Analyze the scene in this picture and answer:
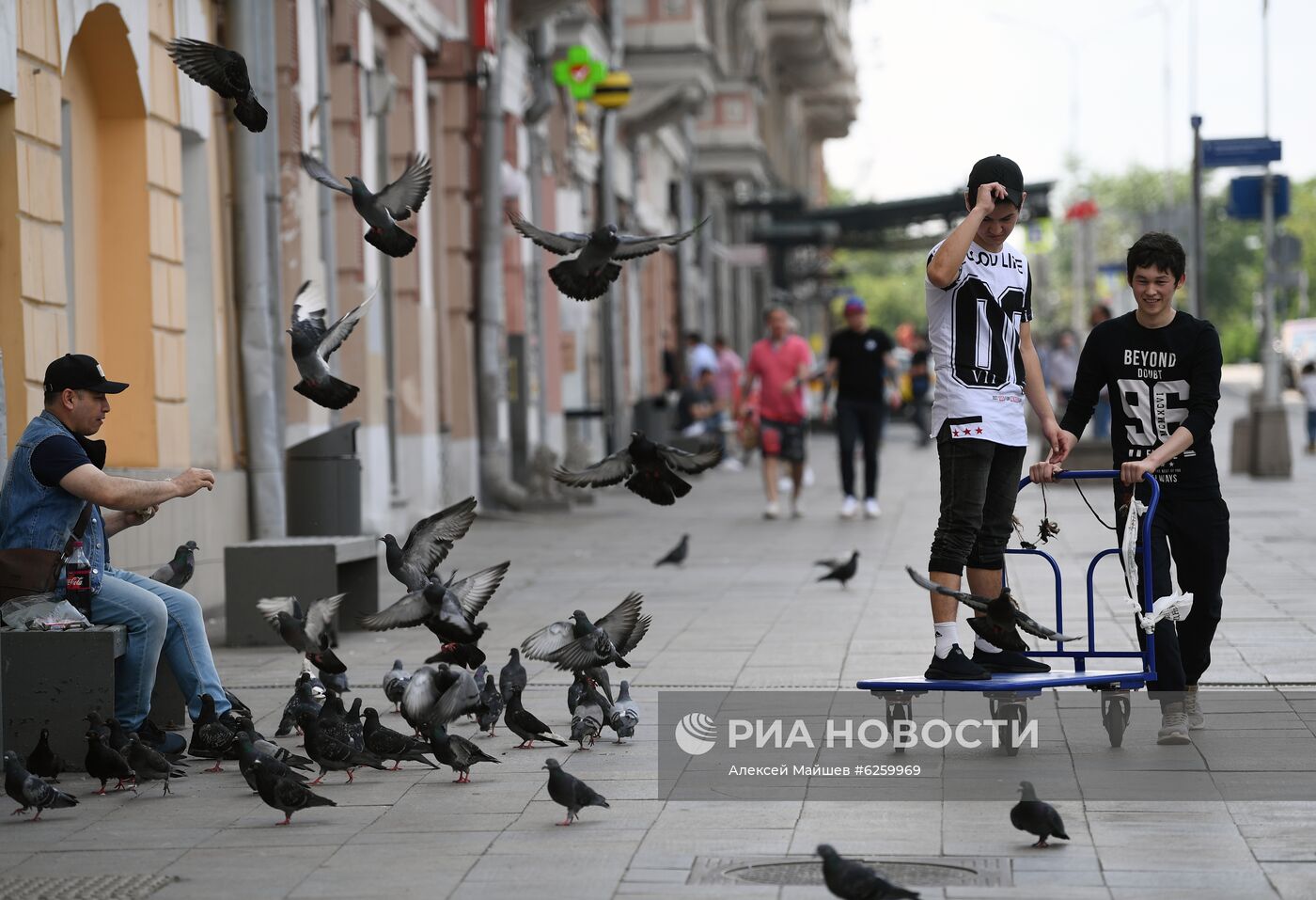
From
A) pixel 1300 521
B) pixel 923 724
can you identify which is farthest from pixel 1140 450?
pixel 1300 521

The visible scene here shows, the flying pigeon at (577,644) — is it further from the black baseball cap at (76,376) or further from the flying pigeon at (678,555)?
the flying pigeon at (678,555)

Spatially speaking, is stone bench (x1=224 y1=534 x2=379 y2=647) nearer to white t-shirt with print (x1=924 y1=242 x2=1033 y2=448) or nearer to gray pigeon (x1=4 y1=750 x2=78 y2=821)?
A: gray pigeon (x1=4 y1=750 x2=78 y2=821)

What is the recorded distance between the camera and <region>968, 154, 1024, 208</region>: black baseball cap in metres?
7.53

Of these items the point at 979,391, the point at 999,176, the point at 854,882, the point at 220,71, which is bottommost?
the point at 854,882

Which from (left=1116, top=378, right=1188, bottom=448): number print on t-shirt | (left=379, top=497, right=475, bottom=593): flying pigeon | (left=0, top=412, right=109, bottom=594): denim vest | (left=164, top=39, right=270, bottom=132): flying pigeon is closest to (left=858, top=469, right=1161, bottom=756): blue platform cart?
(left=1116, top=378, right=1188, bottom=448): number print on t-shirt

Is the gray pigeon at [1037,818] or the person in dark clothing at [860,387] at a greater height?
the person in dark clothing at [860,387]

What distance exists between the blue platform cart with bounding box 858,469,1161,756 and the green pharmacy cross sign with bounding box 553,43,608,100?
18464mm

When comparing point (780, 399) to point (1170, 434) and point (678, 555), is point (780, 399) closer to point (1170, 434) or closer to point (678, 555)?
point (678, 555)

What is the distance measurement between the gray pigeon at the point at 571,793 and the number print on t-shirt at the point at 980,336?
2.08 meters

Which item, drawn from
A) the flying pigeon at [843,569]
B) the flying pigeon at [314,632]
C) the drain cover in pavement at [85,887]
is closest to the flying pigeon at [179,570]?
the flying pigeon at [314,632]

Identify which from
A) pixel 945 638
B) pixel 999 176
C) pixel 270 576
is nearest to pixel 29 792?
pixel 945 638

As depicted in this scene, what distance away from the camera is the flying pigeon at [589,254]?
339 inches

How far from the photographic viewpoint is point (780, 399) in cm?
2059

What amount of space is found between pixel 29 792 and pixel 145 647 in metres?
1.20
